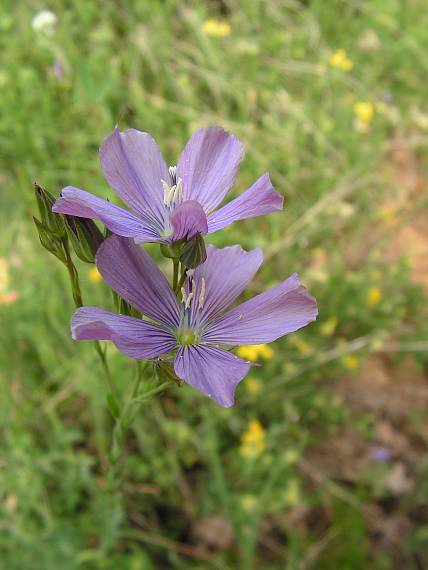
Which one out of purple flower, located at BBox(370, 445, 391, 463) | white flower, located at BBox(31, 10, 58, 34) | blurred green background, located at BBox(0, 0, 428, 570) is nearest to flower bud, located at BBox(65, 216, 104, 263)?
blurred green background, located at BBox(0, 0, 428, 570)

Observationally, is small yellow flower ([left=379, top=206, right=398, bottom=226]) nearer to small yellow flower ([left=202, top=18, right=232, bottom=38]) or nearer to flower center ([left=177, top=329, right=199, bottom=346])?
small yellow flower ([left=202, top=18, right=232, bottom=38])

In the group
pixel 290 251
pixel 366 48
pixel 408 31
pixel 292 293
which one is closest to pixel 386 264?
pixel 290 251

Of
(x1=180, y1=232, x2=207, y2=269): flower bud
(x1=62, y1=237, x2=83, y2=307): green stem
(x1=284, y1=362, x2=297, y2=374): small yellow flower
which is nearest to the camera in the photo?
(x1=180, y1=232, x2=207, y2=269): flower bud

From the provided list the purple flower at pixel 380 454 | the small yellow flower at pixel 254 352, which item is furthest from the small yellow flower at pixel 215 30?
the purple flower at pixel 380 454

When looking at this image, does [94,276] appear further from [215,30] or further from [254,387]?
[215,30]

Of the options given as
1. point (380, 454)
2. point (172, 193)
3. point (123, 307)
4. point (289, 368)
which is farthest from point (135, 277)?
point (380, 454)

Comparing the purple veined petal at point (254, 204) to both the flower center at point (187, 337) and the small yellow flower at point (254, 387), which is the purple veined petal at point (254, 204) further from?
the small yellow flower at point (254, 387)
